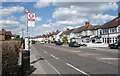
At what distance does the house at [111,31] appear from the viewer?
227 feet

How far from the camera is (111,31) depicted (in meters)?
72.7

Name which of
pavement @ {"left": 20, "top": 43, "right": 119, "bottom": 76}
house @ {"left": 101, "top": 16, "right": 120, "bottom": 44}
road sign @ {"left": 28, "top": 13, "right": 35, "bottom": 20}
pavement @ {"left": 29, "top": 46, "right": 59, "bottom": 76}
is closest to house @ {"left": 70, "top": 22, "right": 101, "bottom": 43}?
house @ {"left": 101, "top": 16, "right": 120, "bottom": 44}

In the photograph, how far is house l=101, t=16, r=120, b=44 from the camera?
69.2 metres

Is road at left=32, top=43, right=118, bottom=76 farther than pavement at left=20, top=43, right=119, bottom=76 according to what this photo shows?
Yes

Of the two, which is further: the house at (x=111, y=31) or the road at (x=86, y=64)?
the house at (x=111, y=31)

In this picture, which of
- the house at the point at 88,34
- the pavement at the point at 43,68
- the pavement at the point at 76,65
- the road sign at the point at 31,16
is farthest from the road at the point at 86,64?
the house at the point at 88,34

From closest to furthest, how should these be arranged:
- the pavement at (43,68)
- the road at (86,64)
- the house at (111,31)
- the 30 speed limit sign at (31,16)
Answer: the road at (86,64)
the pavement at (43,68)
the 30 speed limit sign at (31,16)
the house at (111,31)

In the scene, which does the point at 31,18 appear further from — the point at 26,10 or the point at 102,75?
the point at 102,75

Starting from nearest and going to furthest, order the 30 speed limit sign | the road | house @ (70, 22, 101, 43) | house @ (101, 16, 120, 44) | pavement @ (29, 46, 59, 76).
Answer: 1. the road
2. pavement @ (29, 46, 59, 76)
3. the 30 speed limit sign
4. house @ (101, 16, 120, 44)
5. house @ (70, 22, 101, 43)

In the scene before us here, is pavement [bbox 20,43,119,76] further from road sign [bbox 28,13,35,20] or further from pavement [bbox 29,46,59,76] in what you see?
road sign [bbox 28,13,35,20]

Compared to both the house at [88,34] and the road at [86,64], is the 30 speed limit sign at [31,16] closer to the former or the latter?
the road at [86,64]

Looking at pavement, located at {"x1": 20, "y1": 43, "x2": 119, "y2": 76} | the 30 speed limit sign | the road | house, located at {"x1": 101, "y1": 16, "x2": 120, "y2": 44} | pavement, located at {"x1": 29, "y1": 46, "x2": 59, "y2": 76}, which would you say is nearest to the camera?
pavement, located at {"x1": 20, "y1": 43, "x2": 119, "y2": 76}

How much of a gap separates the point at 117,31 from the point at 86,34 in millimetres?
35052

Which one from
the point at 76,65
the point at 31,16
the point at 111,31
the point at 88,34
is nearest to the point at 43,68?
the point at 76,65
